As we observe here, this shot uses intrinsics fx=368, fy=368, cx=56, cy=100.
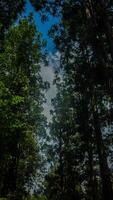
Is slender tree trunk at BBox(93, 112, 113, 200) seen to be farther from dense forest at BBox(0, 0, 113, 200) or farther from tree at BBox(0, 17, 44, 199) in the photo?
tree at BBox(0, 17, 44, 199)

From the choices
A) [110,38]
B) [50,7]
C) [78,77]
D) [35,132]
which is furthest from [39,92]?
[110,38]

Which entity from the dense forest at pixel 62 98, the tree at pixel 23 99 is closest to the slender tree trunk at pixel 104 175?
the dense forest at pixel 62 98

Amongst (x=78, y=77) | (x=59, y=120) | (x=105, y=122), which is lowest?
(x=105, y=122)

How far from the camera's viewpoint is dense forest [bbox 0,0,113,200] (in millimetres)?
16672

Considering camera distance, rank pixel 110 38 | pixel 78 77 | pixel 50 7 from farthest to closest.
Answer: pixel 78 77, pixel 50 7, pixel 110 38

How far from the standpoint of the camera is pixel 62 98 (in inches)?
1314

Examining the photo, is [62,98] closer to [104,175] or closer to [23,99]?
[23,99]

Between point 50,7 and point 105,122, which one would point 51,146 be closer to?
point 105,122

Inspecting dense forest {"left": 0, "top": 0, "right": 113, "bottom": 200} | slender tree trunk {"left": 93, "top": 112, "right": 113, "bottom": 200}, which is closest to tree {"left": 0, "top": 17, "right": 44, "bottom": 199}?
dense forest {"left": 0, "top": 0, "right": 113, "bottom": 200}

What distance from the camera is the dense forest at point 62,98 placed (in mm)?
16672

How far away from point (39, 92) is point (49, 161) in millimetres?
10334

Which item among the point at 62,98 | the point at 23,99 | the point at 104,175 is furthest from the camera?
the point at 62,98

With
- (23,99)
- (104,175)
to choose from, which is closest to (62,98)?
(23,99)

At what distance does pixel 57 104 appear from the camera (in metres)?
34.4
